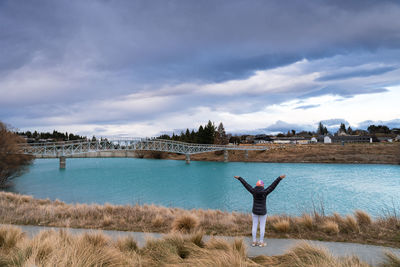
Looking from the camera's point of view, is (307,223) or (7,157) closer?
(307,223)

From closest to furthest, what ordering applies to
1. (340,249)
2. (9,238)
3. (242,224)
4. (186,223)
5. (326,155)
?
(340,249)
(9,238)
(186,223)
(242,224)
(326,155)

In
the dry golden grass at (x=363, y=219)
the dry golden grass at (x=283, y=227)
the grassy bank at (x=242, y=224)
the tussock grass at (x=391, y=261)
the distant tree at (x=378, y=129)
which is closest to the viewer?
the tussock grass at (x=391, y=261)

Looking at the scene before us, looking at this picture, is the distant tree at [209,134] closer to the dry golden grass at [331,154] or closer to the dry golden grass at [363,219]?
the dry golden grass at [331,154]

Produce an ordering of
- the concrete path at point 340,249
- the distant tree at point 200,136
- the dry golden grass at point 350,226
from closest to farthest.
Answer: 1. the concrete path at point 340,249
2. the dry golden grass at point 350,226
3. the distant tree at point 200,136

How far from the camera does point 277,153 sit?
252 ft

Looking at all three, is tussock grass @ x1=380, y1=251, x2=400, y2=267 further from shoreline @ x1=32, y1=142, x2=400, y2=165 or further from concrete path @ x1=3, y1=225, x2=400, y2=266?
shoreline @ x1=32, y1=142, x2=400, y2=165

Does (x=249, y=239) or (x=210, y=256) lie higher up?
(x=210, y=256)

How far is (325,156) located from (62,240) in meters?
70.6

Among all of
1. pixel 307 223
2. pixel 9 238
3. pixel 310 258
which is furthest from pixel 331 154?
pixel 9 238

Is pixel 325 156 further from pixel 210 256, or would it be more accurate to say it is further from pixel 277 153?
pixel 210 256

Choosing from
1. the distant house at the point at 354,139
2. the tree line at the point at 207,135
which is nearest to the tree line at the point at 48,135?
the tree line at the point at 207,135

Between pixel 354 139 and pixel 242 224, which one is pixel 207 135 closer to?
pixel 354 139

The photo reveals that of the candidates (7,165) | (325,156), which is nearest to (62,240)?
(7,165)

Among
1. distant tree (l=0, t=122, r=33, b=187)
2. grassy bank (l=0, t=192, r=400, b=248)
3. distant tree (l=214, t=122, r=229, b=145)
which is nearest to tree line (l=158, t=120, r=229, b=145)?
distant tree (l=214, t=122, r=229, b=145)
